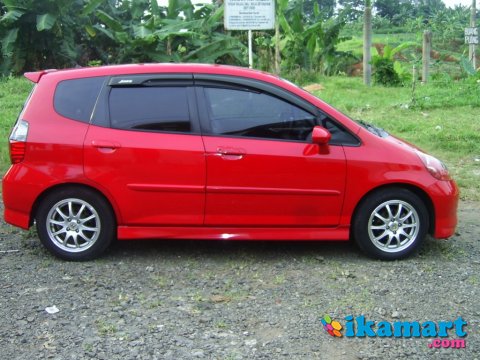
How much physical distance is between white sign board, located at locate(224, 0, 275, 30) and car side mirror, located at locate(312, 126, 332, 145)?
4.82m

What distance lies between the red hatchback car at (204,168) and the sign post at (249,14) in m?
4.43

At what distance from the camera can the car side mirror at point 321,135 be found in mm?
4773

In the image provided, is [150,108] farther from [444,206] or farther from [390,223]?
[444,206]

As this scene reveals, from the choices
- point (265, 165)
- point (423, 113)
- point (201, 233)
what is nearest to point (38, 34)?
point (423, 113)

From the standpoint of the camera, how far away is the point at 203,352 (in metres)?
3.52

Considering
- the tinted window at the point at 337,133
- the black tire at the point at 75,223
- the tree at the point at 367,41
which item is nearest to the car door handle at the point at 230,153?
the tinted window at the point at 337,133

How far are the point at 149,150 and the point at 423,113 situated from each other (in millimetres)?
7936

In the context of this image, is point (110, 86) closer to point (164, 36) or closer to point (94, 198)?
point (94, 198)

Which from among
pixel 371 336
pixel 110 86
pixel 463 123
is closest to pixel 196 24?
pixel 463 123

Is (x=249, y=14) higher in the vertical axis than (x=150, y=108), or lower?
higher

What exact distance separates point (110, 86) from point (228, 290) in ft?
6.36

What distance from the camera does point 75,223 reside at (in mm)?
4910

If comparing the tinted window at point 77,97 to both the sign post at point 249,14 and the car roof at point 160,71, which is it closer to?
the car roof at point 160,71

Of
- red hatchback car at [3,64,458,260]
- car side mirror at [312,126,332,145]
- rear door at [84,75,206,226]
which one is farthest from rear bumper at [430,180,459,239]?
rear door at [84,75,206,226]
